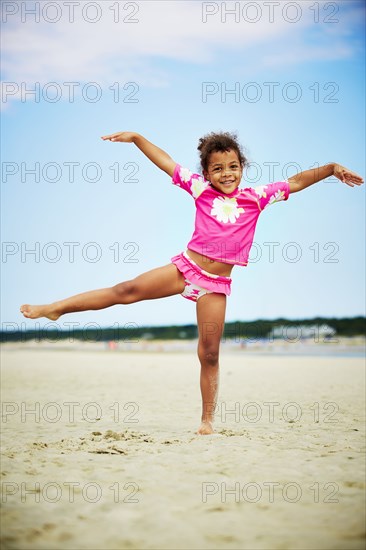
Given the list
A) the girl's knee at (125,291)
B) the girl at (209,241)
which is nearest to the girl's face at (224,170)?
the girl at (209,241)

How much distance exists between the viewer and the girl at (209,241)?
497 centimetres

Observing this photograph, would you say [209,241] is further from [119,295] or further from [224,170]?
[119,295]

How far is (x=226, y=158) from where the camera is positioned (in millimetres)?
5031

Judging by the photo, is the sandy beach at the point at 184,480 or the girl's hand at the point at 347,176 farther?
the girl's hand at the point at 347,176

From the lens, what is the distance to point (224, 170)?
16.6ft

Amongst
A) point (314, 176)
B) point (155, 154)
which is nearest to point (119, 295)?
point (155, 154)

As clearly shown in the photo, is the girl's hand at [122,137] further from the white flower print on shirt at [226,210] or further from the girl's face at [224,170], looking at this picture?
the white flower print on shirt at [226,210]

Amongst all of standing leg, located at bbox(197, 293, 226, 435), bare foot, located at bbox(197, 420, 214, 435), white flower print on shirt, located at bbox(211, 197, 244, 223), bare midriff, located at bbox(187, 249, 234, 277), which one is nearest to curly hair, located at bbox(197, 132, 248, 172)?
white flower print on shirt, located at bbox(211, 197, 244, 223)

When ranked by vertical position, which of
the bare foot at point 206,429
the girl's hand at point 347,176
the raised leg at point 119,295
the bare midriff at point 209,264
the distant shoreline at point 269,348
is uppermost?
the girl's hand at point 347,176

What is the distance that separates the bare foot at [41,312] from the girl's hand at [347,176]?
265 cm

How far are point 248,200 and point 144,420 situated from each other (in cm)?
284

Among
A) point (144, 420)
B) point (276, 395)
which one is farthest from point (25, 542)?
point (276, 395)

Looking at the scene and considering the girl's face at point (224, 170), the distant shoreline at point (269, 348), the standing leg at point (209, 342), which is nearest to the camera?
the girl's face at point (224, 170)

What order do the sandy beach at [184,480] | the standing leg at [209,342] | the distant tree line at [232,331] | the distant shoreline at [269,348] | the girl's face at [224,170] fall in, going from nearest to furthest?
the sandy beach at [184,480] < the girl's face at [224,170] < the standing leg at [209,342] < the distant shoreline at [269,348] < the distant tree line at [232,331]
